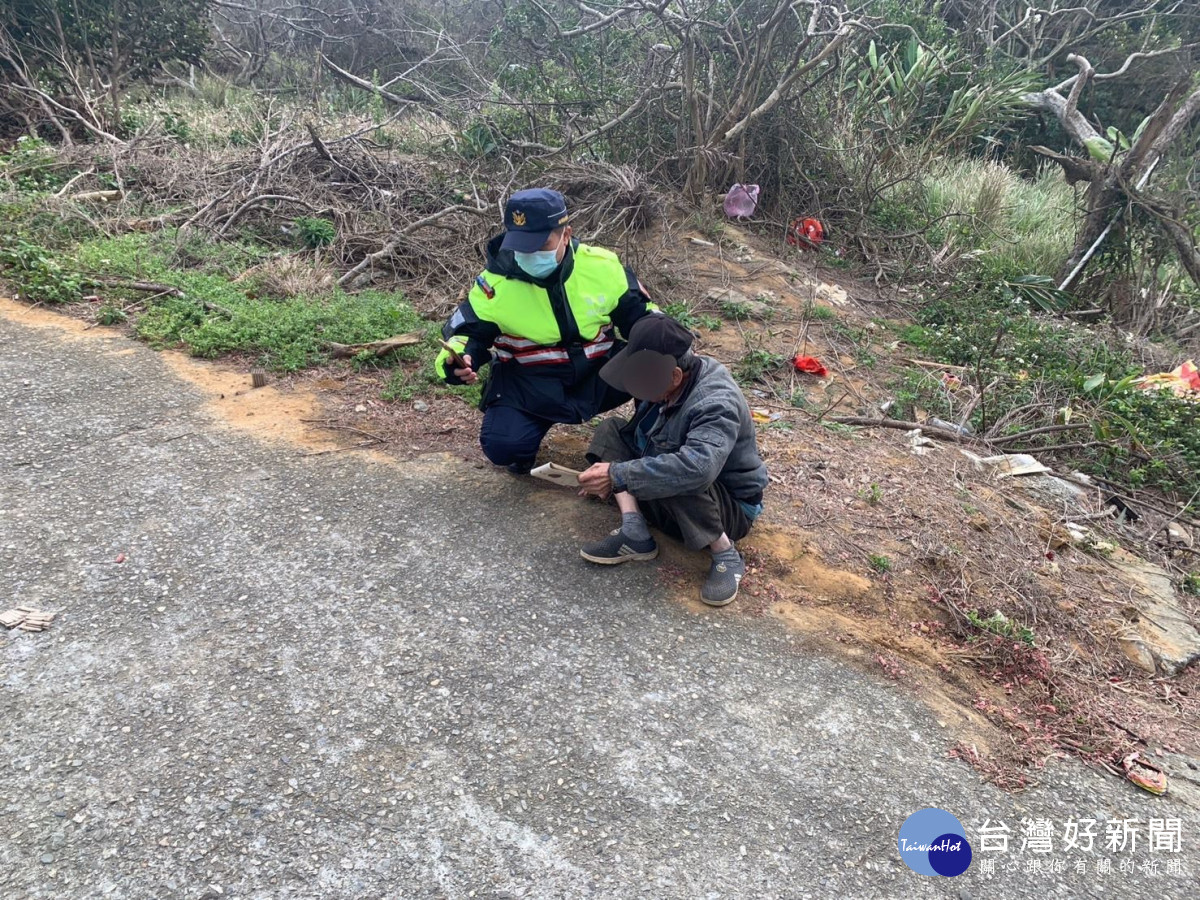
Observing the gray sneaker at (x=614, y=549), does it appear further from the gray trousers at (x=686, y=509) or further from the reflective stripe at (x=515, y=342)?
the reflective stripe at (x=515, y=342)

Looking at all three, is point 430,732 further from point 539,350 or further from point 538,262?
point 538,262

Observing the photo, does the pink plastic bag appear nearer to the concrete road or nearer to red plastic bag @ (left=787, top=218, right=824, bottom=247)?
red plastic bag @ (left=787, top=218, right=824, bottom=247)

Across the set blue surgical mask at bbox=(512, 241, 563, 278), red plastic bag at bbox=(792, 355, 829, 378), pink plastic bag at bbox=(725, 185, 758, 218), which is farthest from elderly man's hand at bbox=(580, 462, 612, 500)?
pink plastic bag at bbox=(725, 185, 758, 218)

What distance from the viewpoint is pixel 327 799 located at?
206cm

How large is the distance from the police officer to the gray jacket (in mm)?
508

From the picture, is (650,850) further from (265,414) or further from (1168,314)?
(1168,314)

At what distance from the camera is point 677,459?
271 cm

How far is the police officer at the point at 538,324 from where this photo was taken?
122 inches

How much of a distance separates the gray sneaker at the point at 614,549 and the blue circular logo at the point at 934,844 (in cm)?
133

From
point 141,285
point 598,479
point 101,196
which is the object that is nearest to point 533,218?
point 598,479

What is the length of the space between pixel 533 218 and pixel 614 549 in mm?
1358

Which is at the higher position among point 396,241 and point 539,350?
point 539,350

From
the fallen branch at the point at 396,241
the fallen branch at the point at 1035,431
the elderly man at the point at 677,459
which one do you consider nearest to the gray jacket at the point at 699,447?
the elderly man at the point at 677,459

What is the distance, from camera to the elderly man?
272cm
